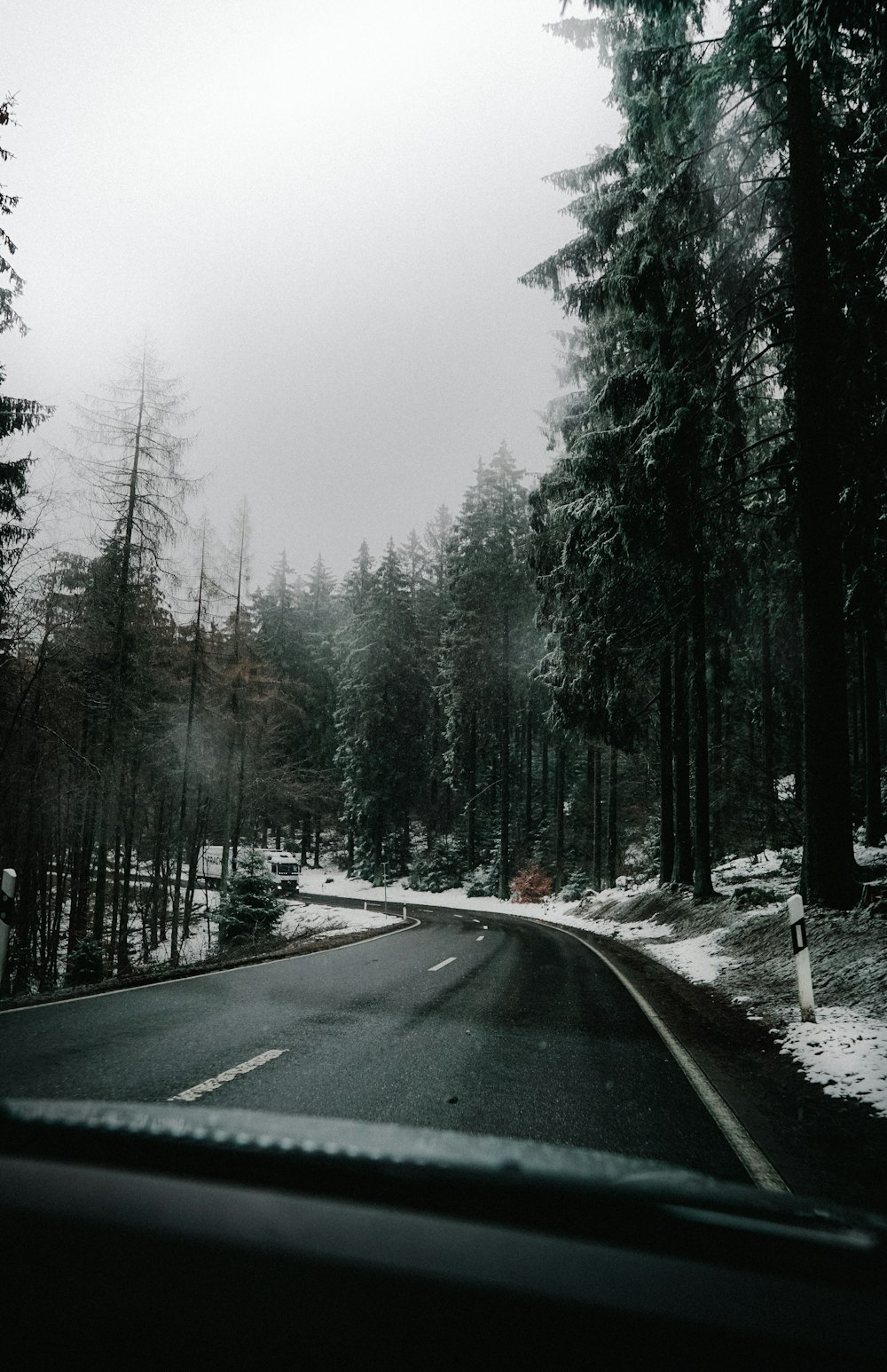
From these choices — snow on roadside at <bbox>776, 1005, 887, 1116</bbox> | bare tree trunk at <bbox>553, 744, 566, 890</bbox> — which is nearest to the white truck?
bare tree trunk at <bbox>553, 744, 566, 890</bbox>

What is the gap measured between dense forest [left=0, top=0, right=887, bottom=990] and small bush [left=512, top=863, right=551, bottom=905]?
24 centimetres

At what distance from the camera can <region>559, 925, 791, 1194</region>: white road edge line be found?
148 inches

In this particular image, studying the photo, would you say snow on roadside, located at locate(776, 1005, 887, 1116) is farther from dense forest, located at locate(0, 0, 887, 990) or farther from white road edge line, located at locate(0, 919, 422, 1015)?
white road edge line, located at locate(0, 919, 422, 1015)

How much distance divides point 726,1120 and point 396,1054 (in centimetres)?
255

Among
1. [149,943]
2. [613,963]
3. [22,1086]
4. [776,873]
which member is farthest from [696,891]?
[149,943]

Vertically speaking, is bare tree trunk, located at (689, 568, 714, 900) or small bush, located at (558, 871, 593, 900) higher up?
bare tree trunk, located at (689, 568, 714, 900)

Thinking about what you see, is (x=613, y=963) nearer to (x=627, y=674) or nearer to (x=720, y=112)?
(x=627, y=674)

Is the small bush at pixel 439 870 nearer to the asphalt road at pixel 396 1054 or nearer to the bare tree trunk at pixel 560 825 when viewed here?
the bare tree trunk at pixel 560 825

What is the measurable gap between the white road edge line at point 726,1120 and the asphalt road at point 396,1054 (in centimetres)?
8

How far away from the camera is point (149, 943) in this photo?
2394 centimetres

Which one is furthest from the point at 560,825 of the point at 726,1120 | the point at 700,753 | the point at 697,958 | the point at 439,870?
the point at 726,1120

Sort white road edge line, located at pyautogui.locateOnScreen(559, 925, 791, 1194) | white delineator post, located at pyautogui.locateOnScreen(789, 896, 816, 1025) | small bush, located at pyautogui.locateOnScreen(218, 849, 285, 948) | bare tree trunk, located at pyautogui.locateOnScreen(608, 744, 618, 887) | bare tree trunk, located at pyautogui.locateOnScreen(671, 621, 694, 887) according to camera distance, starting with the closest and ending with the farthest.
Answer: white road edge line, located at pyautogui.locateOnScreen(559, 925, 791, 1194)
white delineator post, located at pyautogui.locateOnScreen(789, 896, 816, 1025)
bare tree trunk, located at pyautogui.locateOnScreen(671, 621, 694, 887)
small bush, located at pyautogui.locateOnScreen(218, 849, 285, 948)
bare tree trunk, located at pyautogui.locateOnScreen(608, 744, 618, 887)

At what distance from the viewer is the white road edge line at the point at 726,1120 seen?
3762 millimetres

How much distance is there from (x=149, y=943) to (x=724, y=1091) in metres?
22.8
